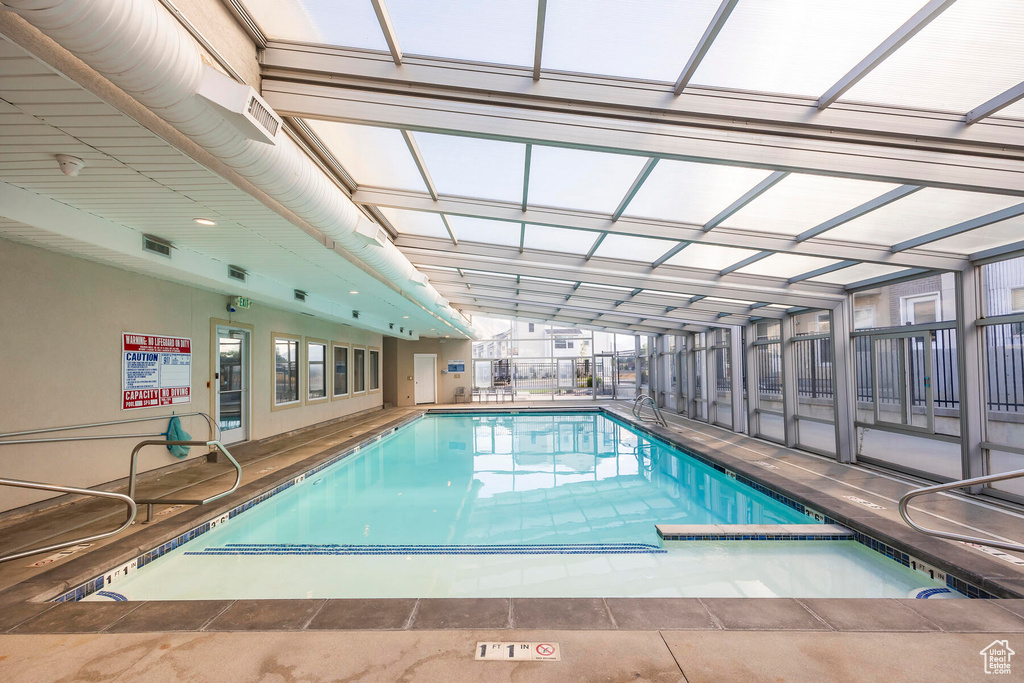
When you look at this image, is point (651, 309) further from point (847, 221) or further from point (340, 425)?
point (340, 425)

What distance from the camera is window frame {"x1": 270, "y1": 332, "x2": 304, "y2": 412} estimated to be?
336 inches

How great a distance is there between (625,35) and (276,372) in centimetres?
811

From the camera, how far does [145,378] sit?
555 cm

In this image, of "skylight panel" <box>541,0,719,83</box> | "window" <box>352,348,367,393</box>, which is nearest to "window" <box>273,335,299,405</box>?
"window" <box>352,348,367,393</box>

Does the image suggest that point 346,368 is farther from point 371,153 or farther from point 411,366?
point 371,153

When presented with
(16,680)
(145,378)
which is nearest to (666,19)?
(16,680)

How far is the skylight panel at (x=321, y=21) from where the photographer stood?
103 inches

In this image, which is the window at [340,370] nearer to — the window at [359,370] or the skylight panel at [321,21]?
the window at [359,370]

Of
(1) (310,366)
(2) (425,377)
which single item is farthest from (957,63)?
(2) (425,377)

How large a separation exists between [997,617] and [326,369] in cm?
1089

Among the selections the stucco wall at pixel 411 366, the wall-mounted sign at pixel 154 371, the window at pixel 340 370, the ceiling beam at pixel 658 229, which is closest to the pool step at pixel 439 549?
the wall-mounted sign at pixel 154 371

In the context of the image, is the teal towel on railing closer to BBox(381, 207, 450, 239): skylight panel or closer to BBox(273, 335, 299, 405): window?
BBox(273, 335, 299, 405): window

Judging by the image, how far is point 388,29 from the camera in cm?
271

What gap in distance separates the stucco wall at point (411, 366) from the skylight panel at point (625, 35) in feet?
48.2
